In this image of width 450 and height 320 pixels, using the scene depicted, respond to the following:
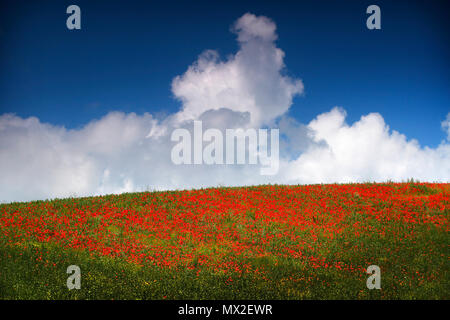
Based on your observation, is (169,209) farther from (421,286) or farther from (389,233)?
(421,286)

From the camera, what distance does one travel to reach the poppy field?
12.8 m

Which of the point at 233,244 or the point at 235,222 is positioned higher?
the point at 235,222

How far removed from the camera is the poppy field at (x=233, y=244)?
42.1ft

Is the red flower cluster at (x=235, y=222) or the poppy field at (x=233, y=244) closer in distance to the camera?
the poppy field at (x=233, y=244)

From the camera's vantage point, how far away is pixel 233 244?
17.2m

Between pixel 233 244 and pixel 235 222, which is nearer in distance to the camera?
pixel 233 244

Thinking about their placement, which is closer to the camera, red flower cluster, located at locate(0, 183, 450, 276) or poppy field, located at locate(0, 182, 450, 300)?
poppy field, located at locate(0, 182, 450, 300)

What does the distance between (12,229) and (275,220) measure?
580 inches

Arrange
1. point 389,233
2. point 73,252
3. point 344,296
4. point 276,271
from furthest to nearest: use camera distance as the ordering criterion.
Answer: point 389,233
point 73,252
point 276,271
point 344,296

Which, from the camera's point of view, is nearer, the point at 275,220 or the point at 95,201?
the point at 275,220

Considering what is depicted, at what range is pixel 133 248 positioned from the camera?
1647cm

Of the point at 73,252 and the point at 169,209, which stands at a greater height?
the point at 169,209
